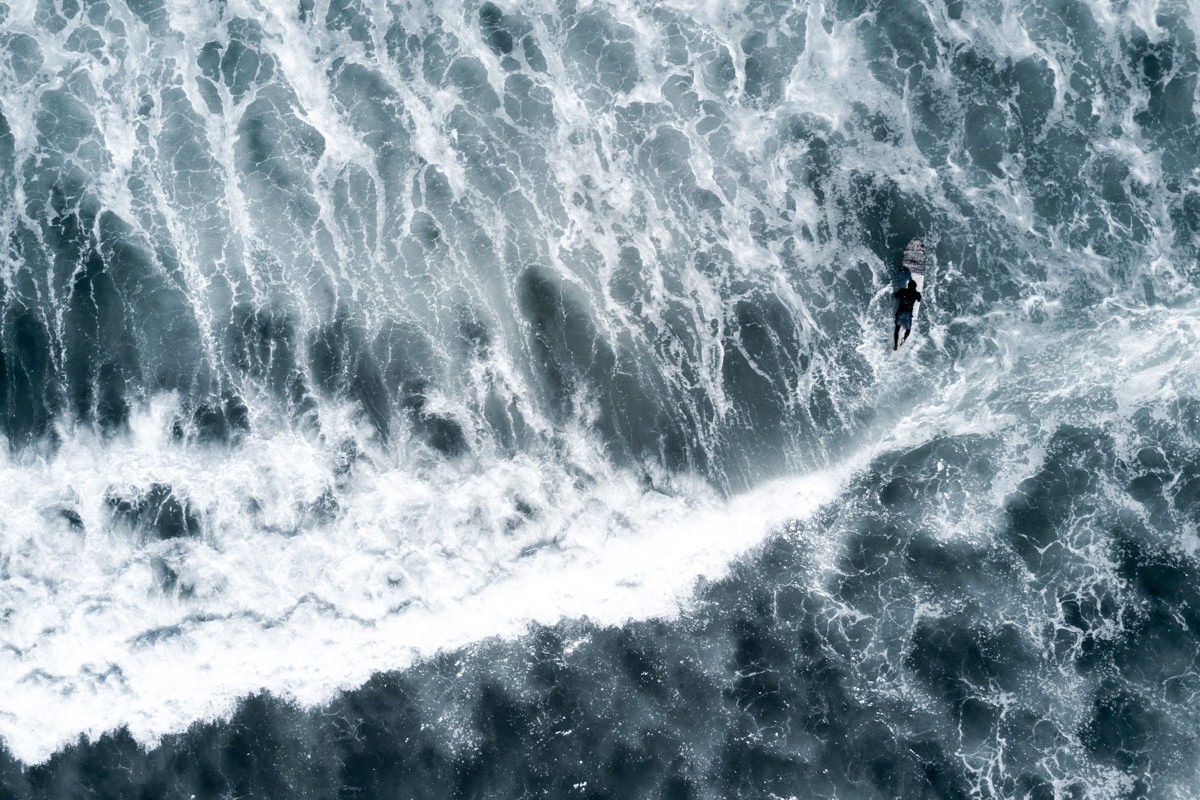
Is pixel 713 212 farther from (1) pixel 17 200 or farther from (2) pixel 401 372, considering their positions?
(1) pixel 17 200

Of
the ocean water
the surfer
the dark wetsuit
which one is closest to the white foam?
the ocean water

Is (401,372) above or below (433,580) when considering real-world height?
above

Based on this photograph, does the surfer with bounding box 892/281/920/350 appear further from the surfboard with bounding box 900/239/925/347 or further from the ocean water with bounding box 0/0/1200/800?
the ocean water with bounding box 0/0/1200/800

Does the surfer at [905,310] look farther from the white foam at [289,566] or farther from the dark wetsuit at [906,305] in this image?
the white foam at [289,566]

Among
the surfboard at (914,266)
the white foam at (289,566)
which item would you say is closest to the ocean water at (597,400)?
the white foam at (289,566)

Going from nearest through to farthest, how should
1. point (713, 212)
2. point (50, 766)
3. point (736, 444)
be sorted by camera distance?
point (50, 766) → point (736, 444) → point (713, 212)

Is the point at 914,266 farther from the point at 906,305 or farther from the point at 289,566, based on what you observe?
the point at 289,566

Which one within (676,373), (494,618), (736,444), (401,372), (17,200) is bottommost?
(494,618)

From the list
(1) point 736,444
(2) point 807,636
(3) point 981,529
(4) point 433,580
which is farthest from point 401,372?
(3) point 981,529
